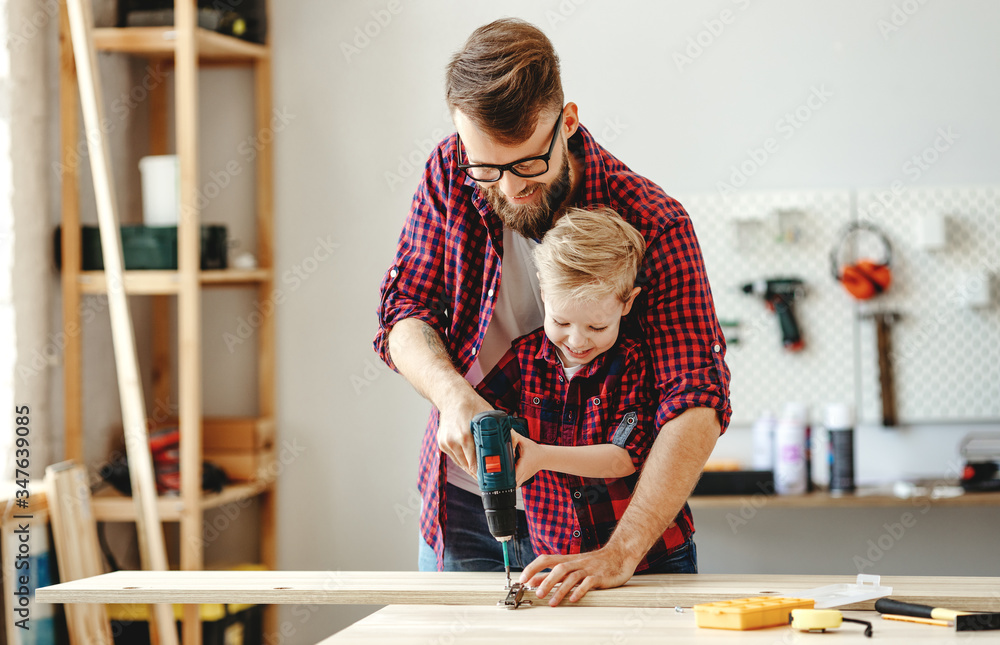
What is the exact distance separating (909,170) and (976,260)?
0.38m

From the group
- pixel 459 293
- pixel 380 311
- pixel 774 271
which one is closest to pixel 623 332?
pixel 459 293

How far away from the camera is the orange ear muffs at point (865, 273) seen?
10.2 ft

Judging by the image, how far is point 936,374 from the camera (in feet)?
10.3

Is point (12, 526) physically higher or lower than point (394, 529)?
higher

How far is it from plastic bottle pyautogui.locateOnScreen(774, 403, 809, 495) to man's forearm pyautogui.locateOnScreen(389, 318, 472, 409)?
65.8 inches

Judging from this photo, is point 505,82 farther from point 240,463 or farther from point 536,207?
point 240,463

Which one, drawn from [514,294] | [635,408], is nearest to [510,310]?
[514,294]

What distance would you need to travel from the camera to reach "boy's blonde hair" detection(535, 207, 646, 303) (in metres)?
1.54

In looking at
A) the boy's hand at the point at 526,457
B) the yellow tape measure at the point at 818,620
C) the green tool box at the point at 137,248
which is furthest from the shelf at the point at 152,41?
the yellow tape measure at the point at 818,620

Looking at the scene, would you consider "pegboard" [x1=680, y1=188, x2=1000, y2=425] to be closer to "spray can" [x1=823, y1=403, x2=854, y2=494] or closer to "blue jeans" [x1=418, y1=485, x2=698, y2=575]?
"spray can" [x1=823, y1=403, x2=854, y2=494]

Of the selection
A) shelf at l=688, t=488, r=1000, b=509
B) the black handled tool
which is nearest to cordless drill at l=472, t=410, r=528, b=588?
the black handled tool

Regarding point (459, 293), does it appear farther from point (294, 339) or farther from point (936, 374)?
point (936, 374)

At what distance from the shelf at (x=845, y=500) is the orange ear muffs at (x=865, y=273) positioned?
2.19 ft

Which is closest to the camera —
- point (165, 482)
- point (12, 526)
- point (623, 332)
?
point (623, 332)
